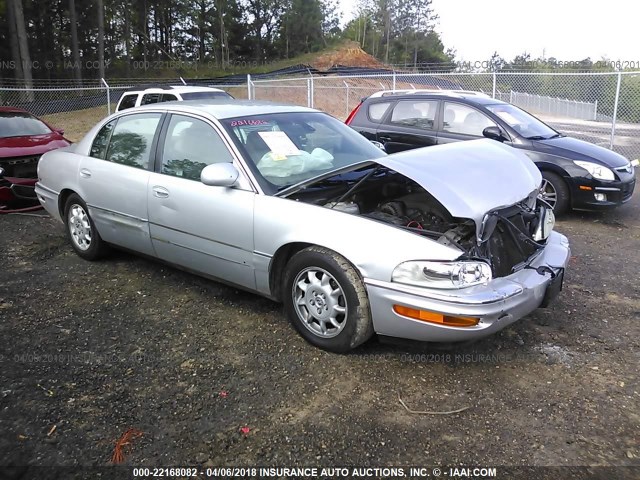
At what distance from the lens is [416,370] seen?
313cm

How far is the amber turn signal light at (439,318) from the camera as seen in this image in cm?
281

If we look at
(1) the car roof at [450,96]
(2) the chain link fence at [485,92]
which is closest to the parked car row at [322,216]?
(1) the car roof at [450,96]

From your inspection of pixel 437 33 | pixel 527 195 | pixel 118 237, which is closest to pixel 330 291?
pixel 527 195

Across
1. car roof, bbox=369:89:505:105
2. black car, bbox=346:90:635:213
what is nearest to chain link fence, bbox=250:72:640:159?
black car, bbox=346:90:635:213

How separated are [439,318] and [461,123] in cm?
519

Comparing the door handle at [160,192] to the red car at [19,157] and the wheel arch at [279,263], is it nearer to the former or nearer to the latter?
the wheel arch at [279,263]

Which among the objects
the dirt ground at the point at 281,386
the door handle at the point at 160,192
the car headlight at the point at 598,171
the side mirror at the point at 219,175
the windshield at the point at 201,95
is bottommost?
the dirt ground at the point at 281,386

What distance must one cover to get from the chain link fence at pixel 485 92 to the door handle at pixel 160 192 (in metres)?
9.84

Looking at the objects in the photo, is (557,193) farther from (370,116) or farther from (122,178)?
(122,178)

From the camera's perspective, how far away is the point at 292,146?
13.0ft

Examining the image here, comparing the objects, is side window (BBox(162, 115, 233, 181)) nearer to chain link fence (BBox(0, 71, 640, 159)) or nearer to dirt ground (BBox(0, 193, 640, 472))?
dirt ground (BBox(0, 193, 640, 472))

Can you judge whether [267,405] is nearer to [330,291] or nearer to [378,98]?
[330,291]

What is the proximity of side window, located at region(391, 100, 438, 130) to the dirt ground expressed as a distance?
393 cm

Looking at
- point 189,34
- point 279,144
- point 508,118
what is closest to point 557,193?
point 508,118
